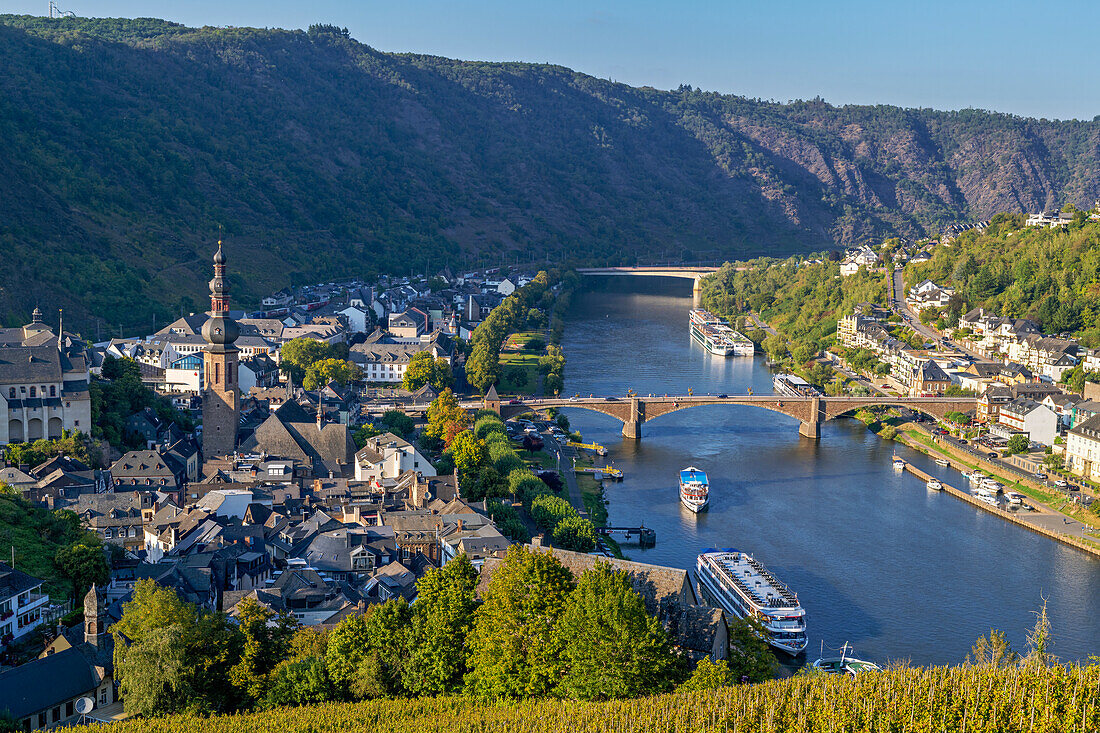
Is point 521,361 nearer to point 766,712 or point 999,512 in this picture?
point 999,512

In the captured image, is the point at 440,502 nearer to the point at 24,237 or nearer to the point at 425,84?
the point at 24,237

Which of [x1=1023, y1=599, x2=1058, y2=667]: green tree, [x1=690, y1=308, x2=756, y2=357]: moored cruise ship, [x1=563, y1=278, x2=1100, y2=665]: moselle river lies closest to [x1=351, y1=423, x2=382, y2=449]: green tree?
[x1=563, y1=278, x2=1100, y2=665]: moselle river

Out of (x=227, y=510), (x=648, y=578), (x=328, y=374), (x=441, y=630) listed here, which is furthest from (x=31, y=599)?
(x=328, y=374)

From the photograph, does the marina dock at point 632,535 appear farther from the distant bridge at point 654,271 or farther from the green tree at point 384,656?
the distant bridge at point 654,271

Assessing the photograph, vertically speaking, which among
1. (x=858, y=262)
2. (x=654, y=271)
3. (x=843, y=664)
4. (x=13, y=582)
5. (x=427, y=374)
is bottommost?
(x=843, y=664)

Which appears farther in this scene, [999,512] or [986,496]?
[986,496]

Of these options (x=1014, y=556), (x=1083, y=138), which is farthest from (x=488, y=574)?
(x=1083, y=138)

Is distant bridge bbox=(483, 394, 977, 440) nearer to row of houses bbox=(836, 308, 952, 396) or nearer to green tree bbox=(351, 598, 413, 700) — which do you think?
row of houses bbox=(836, 308, 952, 396)
